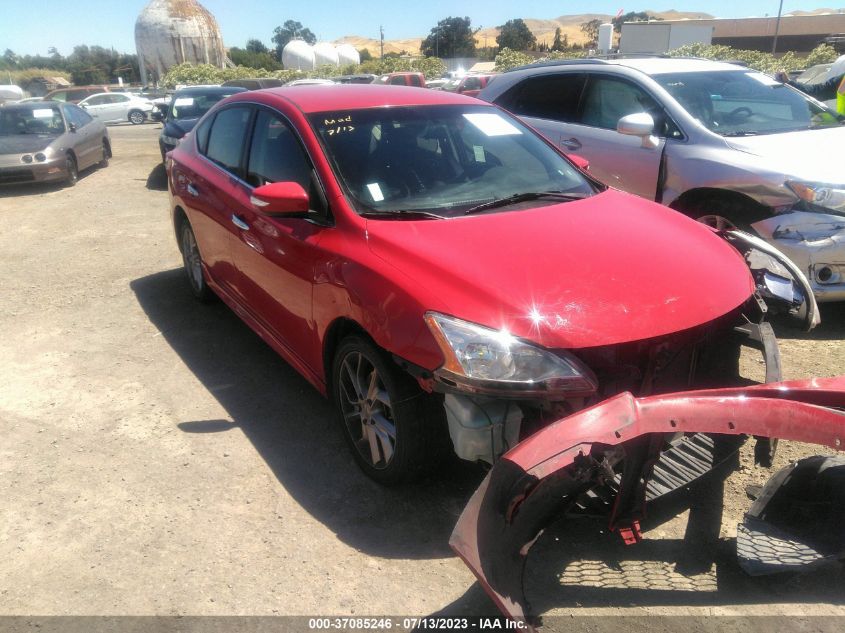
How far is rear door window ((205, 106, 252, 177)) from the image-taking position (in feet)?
14.3

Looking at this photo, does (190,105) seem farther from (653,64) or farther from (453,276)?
(453,276)

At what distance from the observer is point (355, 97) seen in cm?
398

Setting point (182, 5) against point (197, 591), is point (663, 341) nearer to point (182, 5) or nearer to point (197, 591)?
point (197, 591)

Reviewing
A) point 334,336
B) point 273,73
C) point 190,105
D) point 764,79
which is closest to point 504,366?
point 334,336

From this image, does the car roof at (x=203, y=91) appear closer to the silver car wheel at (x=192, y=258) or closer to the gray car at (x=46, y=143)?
the gray car at (x=46, y=143)

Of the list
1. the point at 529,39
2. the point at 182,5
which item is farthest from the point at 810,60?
the point at 529,39

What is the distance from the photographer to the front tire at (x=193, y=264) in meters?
5.45

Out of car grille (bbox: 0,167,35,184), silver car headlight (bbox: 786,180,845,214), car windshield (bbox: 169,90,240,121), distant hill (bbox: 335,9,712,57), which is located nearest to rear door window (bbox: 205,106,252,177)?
silver car headlight (bbox: 786,180,845,214)

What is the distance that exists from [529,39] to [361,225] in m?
99.0

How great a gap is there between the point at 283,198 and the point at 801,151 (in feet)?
12.5

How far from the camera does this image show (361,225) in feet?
10.2

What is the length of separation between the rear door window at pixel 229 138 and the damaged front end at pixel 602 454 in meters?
2.91

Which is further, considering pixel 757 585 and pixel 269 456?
pixel 269 456

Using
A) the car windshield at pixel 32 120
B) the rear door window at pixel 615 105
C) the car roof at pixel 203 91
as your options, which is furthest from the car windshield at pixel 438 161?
the car roof at pixel 203 91
